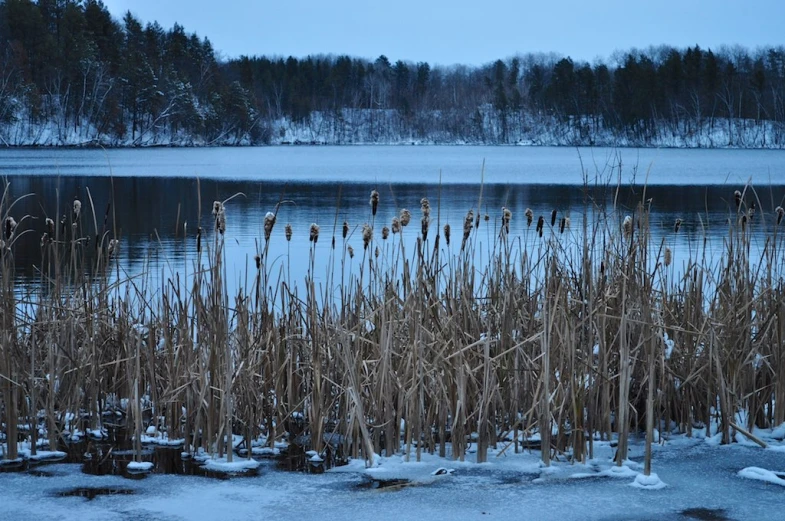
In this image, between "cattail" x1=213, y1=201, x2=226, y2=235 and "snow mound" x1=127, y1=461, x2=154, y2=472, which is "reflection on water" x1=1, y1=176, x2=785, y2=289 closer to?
"cattail" x1=213, y1=201, x2=226, y2=235

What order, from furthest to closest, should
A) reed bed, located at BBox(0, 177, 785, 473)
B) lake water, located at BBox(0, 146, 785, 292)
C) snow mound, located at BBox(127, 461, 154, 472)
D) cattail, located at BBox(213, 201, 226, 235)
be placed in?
lake water, located at BBox(0, 146, 785, 292), cattail, located at BBox(213, 201, 226, 235), reed bed, located at BBox(0, 177, 785, 473), snow mound, located at BBox(127, 461, 154, 472)

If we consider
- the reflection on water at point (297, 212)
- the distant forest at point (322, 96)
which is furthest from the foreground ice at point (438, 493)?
the distant forest at point (322, 96)

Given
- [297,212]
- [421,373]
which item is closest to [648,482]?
[421,373]

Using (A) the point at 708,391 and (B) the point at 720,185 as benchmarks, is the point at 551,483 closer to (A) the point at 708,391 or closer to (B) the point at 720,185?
(A) the point at 708,391

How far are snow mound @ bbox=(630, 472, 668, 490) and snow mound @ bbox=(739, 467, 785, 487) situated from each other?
1.15 ft

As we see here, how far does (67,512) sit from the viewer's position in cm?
310

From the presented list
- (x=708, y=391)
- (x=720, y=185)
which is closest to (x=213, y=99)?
(x=720, y=185)

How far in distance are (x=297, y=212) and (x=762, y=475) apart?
1724cm

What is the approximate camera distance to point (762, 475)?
3428mm

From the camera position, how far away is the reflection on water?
43.5 feet

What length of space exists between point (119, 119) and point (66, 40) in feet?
28.2

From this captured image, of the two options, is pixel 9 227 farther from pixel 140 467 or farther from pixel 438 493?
pixel 438 493

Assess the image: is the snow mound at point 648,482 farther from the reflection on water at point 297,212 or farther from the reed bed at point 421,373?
the reflection on water at point 297,212

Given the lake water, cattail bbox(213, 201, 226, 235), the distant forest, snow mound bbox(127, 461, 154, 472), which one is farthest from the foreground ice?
the distant forest
